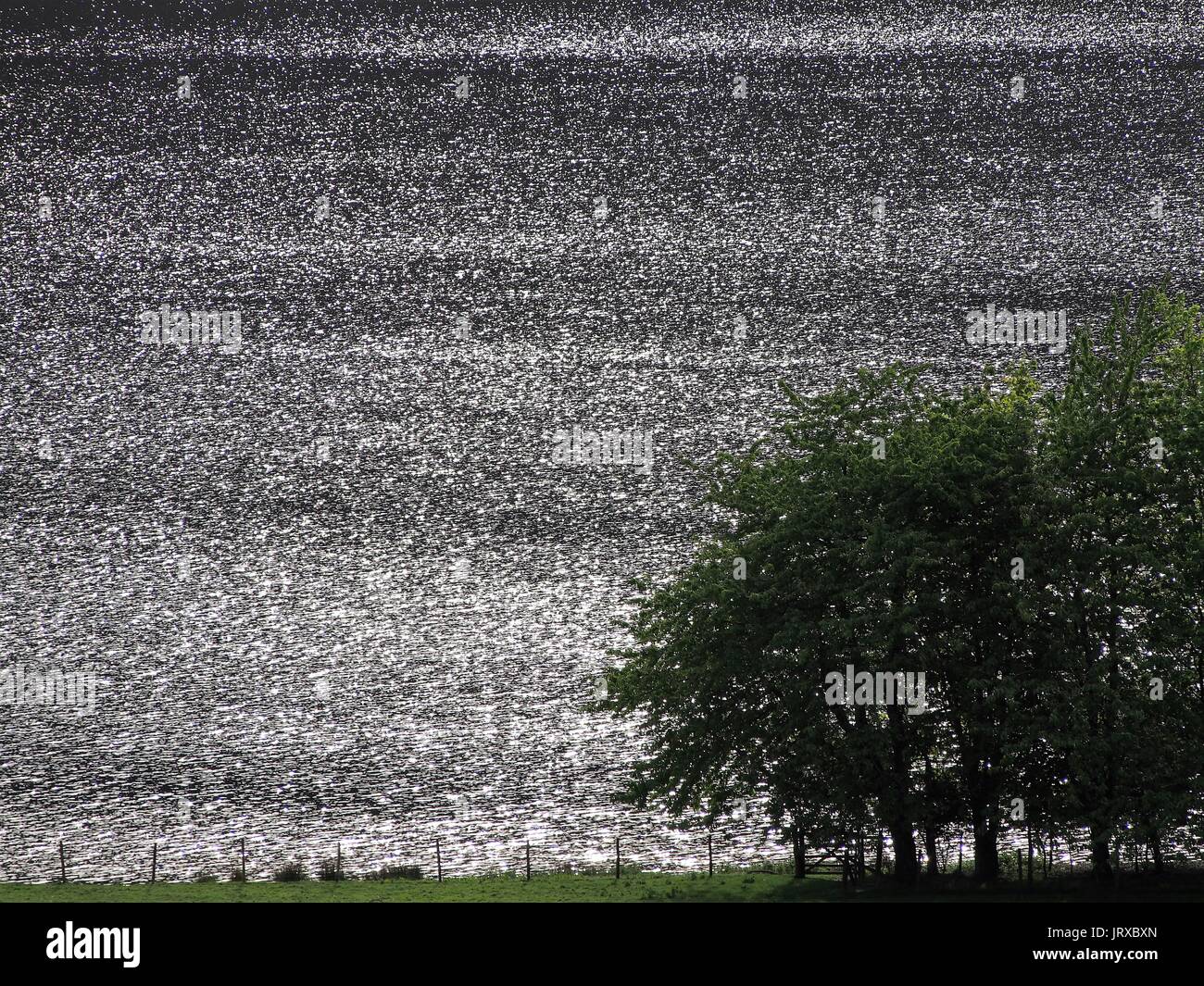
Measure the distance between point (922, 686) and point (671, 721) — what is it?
7.40 m

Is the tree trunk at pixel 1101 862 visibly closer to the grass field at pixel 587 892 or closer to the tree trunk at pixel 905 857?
the grass field at pixel 587 892

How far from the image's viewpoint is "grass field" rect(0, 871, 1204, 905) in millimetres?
33656

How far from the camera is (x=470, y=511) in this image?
4058 inches

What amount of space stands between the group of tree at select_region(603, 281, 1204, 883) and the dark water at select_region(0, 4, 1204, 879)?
82.2 feet

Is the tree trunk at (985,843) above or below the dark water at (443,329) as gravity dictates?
below

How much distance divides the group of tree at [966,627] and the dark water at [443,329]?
25.1 m

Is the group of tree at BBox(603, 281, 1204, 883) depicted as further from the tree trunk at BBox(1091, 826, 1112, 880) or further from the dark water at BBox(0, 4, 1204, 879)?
the dark water at BBox(0, 4, 1204, 879)

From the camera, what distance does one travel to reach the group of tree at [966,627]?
3397cm

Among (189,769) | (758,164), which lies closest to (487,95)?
(758,164)

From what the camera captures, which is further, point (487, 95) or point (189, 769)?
point (487, 95)

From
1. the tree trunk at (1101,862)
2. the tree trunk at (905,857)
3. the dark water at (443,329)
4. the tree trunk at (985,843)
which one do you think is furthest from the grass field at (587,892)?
the dark water at (443,329)

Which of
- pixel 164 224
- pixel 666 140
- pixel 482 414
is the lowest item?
pixel 482 414

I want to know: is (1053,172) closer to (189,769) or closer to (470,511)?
(470,511)

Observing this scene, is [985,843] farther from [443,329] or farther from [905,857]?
[443,329]
